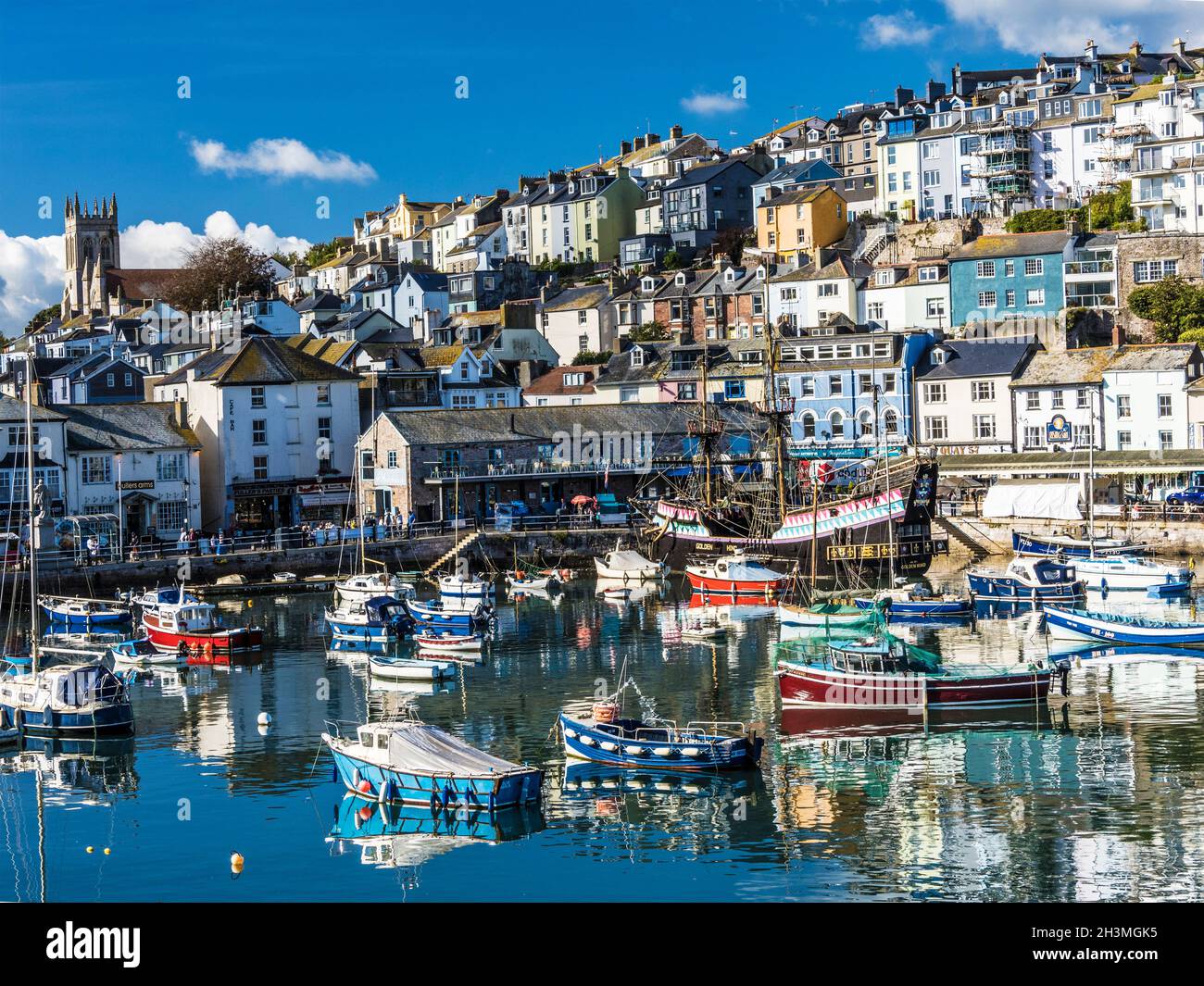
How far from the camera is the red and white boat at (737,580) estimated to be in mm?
50156

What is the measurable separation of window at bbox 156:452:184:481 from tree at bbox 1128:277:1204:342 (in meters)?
41.9

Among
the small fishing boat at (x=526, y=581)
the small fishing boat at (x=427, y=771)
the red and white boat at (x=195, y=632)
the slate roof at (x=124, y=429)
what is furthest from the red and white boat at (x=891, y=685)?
the slate roof at (x=124, y=429)

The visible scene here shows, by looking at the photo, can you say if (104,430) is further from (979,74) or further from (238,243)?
(979,74)

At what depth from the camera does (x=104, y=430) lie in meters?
59.4

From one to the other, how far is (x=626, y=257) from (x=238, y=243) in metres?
30.0

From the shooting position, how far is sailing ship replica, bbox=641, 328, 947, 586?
2140 inches

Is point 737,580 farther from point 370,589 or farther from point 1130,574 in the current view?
point 1130,574

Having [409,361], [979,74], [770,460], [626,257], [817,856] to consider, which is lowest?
[817,856]

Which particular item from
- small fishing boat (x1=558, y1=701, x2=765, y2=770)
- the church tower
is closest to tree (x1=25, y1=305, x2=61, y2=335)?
the church tower

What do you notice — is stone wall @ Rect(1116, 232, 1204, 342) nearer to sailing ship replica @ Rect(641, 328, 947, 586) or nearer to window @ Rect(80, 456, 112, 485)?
sailing ship replica @ Rect(641, 328, 947, 586)

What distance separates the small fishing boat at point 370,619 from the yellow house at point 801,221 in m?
49.3

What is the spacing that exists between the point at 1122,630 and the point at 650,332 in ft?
160

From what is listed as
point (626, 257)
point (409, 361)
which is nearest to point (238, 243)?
point (626, 257)

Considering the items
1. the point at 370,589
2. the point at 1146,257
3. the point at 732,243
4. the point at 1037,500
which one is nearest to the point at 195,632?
the point at 370,589
